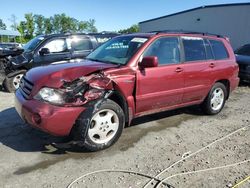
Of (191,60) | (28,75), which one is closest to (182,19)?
(191,60)

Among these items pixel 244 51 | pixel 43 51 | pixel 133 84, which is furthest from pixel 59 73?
pixel 244 51

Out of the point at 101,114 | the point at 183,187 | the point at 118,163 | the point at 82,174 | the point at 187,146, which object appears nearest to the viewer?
the point at 183,187

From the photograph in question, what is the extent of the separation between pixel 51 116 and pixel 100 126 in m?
0.78

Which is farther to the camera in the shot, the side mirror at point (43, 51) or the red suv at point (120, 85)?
the side mirror at point (43, 51)

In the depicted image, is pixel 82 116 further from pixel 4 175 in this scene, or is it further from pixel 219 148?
pixel 219 148

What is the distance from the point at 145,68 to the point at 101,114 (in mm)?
1113

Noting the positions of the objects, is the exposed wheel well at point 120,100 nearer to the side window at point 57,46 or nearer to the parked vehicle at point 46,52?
the parked vehicle at point 46,52

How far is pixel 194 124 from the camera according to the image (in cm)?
594

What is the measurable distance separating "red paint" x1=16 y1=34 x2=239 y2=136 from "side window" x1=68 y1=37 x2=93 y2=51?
4319mm

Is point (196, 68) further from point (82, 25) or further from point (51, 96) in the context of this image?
point (82, 25)

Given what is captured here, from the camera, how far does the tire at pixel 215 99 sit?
643 cm

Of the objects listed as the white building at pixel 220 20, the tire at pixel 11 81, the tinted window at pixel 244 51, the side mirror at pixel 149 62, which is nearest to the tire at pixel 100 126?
the side mirror at pixel 149 62

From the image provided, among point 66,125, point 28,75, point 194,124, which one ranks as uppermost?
point 28,75

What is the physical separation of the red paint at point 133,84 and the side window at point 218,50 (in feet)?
0.50
